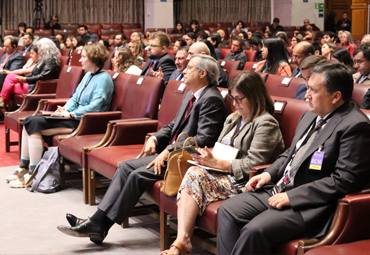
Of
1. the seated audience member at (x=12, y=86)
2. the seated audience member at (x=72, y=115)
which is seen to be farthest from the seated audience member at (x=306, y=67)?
the seated audience member at (x=12, y=86)

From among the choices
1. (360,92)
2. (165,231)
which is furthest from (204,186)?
(360,92)

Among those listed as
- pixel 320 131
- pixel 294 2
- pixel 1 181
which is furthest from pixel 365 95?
pixel 294 2

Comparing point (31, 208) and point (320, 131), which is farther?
point (31, 208)

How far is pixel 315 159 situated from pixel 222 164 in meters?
0.58

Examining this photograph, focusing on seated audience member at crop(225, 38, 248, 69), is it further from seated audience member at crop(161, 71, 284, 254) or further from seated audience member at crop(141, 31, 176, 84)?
seated audience member at crop(161, 71, 284, 254)

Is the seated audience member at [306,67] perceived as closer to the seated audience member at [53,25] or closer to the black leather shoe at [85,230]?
the black leather shoe at [85,230]

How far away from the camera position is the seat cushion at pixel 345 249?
182 cm

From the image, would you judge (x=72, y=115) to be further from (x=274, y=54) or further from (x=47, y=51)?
(x=274, y=54)

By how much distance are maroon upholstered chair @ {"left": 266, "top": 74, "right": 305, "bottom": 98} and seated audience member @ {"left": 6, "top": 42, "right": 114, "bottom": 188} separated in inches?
54.8

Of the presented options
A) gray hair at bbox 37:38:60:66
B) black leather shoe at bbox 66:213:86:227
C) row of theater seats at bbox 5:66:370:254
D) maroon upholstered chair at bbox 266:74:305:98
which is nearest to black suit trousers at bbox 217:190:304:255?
row of theater seats at bbox 5:66:370:254

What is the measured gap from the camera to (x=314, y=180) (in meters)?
2.11

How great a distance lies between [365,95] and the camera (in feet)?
9.89

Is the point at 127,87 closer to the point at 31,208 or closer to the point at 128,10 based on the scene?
the point at 31,208

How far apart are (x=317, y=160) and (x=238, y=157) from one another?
2.01 feet
